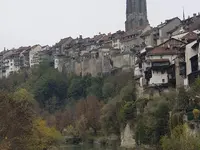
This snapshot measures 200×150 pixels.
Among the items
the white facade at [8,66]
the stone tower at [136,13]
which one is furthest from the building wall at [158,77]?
the white facade at [8,66]

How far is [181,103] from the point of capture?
123 feet

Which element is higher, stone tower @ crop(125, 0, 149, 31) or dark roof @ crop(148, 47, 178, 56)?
stone tower @ crop(125, 0, 149, 31)

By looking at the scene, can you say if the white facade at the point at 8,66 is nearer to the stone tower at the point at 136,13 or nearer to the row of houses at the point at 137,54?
the row of houses at the point at 137,54

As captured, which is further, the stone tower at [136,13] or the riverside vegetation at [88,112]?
the stone tower at [136,13]

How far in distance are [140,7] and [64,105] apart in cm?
4814

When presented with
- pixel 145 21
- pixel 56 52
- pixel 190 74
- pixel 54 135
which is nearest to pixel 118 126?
pixel 54 135

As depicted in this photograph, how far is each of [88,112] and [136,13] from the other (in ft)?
203

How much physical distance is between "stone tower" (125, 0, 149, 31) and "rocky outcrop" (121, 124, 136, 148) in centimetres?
7414

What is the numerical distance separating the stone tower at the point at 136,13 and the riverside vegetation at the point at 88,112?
95.5 feet

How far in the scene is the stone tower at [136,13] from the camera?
126m

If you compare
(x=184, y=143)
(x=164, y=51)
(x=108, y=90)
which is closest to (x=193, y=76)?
(x=164, y=51)

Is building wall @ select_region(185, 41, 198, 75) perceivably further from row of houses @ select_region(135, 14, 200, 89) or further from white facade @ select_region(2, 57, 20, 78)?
white facade @ select_region(2, 57, 20, 78)

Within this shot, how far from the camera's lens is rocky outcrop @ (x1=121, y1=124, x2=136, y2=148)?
167 ft

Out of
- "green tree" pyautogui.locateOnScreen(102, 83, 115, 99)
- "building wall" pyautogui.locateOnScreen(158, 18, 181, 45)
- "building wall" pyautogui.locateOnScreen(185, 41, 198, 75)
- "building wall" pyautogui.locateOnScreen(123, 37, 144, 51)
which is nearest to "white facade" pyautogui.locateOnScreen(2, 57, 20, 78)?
"building wall" pyautogui.locateOnScreen(123, 37, 144, 51)
